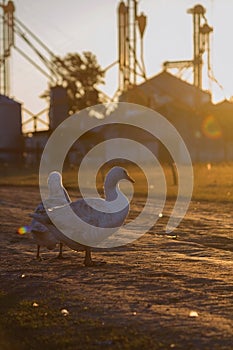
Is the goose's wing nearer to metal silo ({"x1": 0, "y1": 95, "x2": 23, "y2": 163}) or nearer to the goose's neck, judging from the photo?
the goose's neck

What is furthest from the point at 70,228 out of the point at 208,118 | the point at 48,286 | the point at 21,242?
the point at 208,118

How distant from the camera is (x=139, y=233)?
17.8 metres

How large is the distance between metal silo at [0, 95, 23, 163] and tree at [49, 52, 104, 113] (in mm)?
10745

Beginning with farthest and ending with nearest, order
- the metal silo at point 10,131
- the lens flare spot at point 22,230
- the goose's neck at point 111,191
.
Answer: the metal silo at point 10,131 < the lens flare spot at point 22,230 < the goose's neck at point 111,191

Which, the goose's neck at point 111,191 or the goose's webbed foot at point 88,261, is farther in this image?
the goose's neck at point 111,191

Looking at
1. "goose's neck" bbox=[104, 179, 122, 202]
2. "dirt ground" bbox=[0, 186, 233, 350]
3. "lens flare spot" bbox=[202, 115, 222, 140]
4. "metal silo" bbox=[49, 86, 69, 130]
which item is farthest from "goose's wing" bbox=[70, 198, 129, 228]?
"lens flare spot" bbox=[202, 115, 222, 140]

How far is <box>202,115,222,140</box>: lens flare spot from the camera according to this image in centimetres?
8544

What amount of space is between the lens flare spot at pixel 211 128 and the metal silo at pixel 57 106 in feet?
49.7

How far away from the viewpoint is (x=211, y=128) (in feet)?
284

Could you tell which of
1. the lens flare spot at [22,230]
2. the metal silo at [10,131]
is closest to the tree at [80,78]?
the metal silo at [10,131]

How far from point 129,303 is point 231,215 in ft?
45.6

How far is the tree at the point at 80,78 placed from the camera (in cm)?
10114

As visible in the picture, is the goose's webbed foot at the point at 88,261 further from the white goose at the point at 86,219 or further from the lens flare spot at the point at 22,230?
the lens flare spot at the point at 22,230

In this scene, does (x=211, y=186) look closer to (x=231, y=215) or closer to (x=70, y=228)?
(x=231, y=215)
